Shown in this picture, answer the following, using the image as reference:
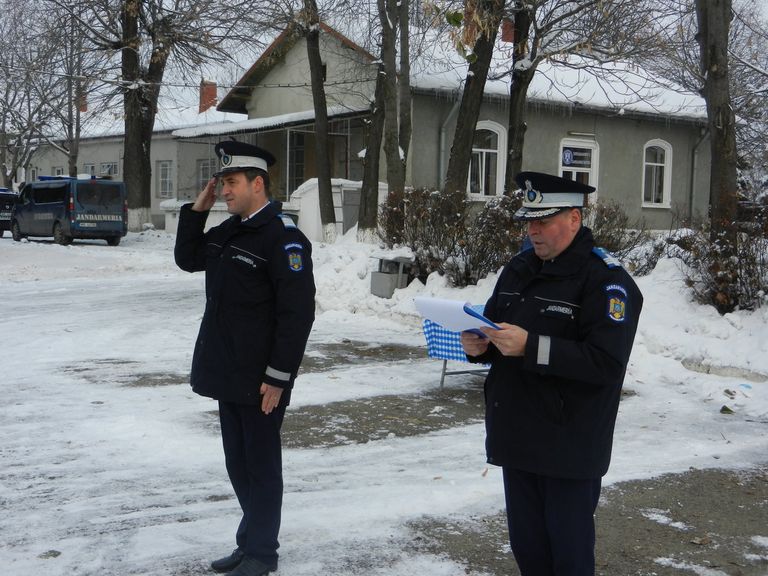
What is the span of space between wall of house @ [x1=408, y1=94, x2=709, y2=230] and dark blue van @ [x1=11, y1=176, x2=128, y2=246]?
869 cm

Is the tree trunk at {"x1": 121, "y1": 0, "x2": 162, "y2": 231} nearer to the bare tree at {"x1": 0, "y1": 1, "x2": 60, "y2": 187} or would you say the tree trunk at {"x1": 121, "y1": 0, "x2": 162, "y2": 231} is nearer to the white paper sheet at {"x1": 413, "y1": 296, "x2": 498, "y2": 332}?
the bare tree at {"x1": 0, "y1": 1, "x2": 60, "y2": 187}

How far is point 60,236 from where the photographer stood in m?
26.3

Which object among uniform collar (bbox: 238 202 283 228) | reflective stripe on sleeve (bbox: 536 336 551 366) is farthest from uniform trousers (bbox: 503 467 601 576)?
uniform collar (bbox: 238 202 283 228)

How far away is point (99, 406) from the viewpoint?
24.9 feet

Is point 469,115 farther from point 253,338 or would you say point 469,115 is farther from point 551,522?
point 551,522

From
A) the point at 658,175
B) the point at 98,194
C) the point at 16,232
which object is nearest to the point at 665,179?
the point at 658,175

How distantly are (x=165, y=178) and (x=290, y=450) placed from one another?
132 ft

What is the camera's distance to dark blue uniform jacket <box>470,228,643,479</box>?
3.13 metres

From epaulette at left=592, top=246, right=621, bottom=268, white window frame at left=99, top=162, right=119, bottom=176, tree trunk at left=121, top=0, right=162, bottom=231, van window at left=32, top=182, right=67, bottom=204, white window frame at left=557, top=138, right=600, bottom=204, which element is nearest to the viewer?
epaulette at left=592, top=246, right=621, bottom=268

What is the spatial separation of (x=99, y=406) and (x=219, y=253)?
3.80 m

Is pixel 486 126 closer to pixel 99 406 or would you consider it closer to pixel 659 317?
pixel 659 317

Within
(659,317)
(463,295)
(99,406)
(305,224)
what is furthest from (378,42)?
(99,406)

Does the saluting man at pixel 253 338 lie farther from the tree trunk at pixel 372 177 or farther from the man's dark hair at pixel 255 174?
the tree trunk at pixel 372 177

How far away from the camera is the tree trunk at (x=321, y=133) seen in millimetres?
22312
